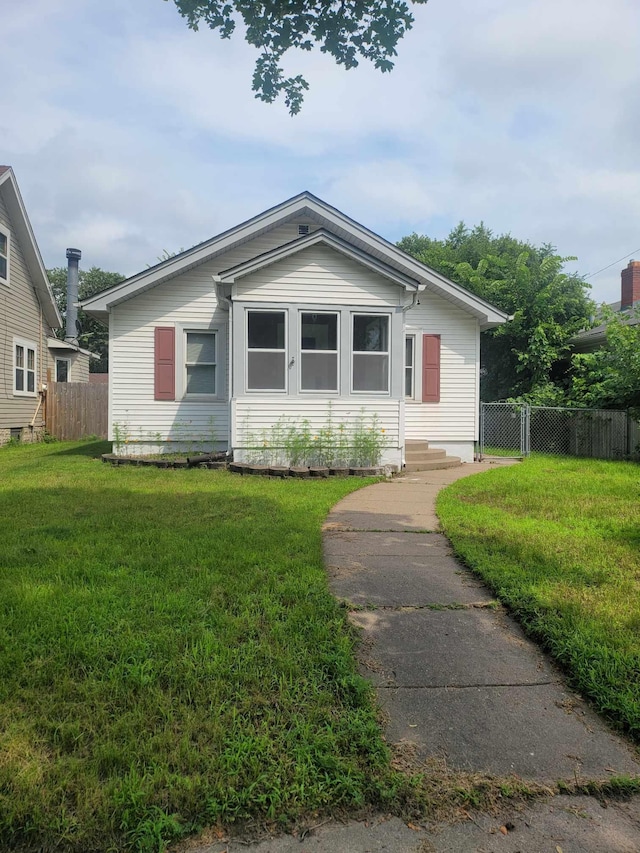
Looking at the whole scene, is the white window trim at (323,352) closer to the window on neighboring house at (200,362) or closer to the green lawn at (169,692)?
the window on neighboring house at (200,362)

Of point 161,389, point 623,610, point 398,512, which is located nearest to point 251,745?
point 623,610

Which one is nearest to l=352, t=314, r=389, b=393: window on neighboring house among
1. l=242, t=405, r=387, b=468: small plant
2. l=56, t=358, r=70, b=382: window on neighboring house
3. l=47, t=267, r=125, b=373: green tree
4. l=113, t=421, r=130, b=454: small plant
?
l=242, t=405, r=387, b=468: small plant

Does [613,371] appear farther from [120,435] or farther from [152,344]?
[120,435]

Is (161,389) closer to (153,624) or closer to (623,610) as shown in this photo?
(153,624)

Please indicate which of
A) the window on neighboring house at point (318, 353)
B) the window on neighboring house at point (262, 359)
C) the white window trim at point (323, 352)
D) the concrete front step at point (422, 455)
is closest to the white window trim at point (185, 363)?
the window on neighboring house at point (262, 359)

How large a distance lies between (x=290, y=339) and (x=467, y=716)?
815 centimetres

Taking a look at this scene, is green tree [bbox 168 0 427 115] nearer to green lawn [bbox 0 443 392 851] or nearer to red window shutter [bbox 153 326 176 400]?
green lawn [bbox 0 443 392 851]

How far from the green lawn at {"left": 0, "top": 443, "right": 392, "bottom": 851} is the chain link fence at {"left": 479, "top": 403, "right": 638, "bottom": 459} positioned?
33.0ft

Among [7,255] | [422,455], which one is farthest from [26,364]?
[422,455]

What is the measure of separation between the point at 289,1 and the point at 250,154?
139 inches

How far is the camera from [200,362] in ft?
39.3

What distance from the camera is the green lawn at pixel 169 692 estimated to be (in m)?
1.82

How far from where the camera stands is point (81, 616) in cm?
318

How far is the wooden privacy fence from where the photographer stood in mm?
18250
